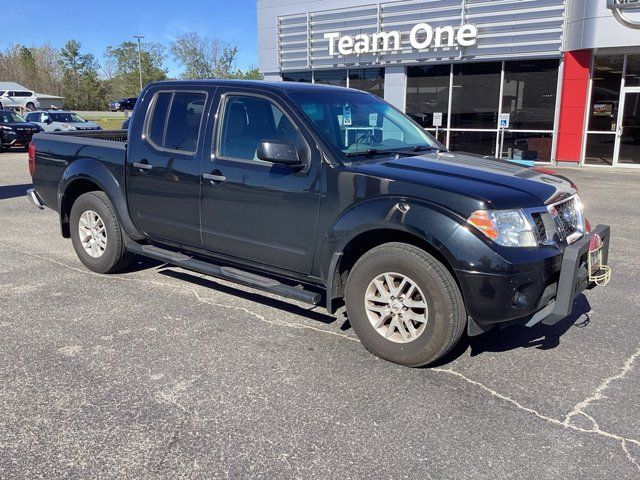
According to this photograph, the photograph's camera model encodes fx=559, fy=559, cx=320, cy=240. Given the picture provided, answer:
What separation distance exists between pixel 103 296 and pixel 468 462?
3584mm

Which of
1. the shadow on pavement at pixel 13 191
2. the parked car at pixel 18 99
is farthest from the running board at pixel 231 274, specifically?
the parked car at pixel 18 99

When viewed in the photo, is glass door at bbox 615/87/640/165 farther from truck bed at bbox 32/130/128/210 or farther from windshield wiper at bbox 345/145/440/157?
truck bed at bbox 32/130/128/210

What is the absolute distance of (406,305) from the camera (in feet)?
11.8

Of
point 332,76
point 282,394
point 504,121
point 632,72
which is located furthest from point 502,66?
point 282,394

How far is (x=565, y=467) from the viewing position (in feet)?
8.80

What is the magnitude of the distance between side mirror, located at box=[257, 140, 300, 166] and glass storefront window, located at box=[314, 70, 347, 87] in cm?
1800

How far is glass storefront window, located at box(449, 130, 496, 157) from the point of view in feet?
61.0

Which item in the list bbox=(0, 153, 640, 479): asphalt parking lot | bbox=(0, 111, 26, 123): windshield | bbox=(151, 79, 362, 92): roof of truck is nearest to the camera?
bbox=(0, 153, 640, 479): asphalt parking lot

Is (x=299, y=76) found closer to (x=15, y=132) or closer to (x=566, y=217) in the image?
(x=15, y=132)

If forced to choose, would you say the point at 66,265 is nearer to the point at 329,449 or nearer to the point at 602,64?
the point at 329,449

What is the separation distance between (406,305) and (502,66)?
16.4 meters

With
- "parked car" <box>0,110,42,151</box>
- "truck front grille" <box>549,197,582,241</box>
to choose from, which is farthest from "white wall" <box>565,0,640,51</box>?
"parked car" <box>0,110,42,151</box>

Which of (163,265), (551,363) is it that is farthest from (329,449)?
(163,265)

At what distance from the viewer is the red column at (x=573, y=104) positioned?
1664cm
